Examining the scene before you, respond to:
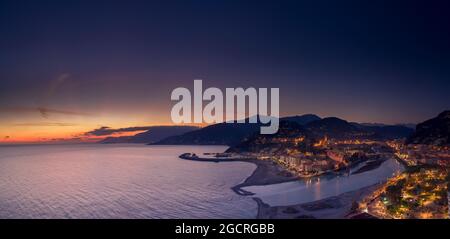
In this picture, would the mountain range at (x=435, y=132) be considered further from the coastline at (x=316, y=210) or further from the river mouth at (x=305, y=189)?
the coastline at (x=316, y=210)

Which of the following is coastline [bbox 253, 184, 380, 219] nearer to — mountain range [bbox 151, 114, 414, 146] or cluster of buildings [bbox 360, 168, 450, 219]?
cluster of buildings [bbox 360, 168, 450, 219]

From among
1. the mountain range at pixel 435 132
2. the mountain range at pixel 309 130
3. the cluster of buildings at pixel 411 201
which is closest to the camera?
the cluster of buildings at pixel 411 201

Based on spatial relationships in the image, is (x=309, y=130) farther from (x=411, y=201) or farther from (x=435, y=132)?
(x=411, y=201)

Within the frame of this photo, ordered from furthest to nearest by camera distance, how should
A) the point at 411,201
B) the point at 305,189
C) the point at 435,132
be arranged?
the point at 435,132
the point at 305,189
the point at 411,201

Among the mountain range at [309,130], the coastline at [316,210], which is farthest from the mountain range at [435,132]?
the coastline at [316,210]

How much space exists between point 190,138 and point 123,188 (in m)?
90.5

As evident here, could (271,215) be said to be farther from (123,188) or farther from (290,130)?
(290,130)

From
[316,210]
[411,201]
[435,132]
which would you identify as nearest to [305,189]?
[316,210]

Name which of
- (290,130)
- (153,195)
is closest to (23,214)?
(153,195)

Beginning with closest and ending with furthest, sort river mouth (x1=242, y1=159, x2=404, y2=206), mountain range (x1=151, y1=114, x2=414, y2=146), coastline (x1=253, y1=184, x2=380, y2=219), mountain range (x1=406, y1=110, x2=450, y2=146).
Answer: coastline (x1=253, y1=184, x2=380, y2=219), river mouth (x1=242, y1=159, x2=404, y2=206), mountain range (x1=406, y1=110, x2=450, y2=146), mountain range (x1=151, y1=114, x2=414, y2=146)

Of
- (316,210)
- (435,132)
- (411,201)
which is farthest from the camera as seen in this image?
(435,132)

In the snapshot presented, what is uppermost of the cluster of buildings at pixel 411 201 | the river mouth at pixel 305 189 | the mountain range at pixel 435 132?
the mountain range at pixel 435 132

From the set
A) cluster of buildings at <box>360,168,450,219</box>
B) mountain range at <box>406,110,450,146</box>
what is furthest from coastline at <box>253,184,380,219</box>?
mountain range at <box>406,110,450,146</box>
